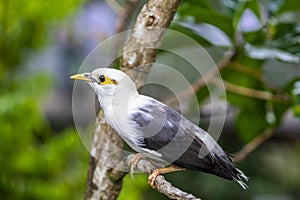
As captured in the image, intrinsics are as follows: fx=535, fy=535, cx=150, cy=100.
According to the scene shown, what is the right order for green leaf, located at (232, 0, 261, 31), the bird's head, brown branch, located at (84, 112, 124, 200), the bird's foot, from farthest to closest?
green leaf, located at (232, 0, 261, 31) < brown branch, located at (84, 112, 124, 200) < the bird's foot < the bird's head

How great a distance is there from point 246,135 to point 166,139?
1.99ft

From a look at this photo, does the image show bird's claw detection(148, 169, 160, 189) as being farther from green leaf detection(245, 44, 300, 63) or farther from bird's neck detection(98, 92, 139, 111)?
green leaf detection(245, 44, 300, 63)

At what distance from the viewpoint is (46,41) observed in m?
1.65

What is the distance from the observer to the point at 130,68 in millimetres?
673

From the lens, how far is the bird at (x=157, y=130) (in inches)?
19.3

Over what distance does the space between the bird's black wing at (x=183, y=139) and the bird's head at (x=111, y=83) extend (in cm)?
3

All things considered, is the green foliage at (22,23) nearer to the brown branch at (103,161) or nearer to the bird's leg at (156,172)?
the brown branch at (103,161)

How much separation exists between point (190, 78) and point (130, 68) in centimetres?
51

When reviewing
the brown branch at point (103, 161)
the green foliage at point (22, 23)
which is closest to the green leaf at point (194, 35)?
the brown branch at point (103, 161)

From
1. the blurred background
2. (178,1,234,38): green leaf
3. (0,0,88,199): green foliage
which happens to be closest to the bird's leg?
the blurred background

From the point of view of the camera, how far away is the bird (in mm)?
491

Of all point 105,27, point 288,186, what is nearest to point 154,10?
point 288,186

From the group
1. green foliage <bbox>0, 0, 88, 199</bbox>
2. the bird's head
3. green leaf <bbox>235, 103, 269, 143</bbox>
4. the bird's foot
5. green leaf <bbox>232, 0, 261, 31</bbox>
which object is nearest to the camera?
the bird's head

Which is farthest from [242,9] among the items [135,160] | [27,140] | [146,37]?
[27,140]
